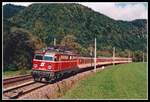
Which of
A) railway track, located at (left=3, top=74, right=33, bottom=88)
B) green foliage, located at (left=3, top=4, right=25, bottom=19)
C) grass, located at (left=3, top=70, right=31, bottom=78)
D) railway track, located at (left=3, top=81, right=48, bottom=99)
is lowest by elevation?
railway track, located at (left=3, top=81, right=48, bottom=99)

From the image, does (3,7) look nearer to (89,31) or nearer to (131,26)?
(89,31)

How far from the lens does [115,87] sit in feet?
71.9

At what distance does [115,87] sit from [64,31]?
4.46 m

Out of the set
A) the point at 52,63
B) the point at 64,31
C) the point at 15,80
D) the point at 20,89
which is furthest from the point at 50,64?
the point at 20,89

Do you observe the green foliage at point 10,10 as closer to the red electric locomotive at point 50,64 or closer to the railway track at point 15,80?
the red electric locomotive at point 50,64

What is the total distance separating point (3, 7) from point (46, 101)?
5.35 m

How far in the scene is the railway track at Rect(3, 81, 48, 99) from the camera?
67.7 ft

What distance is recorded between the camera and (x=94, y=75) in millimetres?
26906

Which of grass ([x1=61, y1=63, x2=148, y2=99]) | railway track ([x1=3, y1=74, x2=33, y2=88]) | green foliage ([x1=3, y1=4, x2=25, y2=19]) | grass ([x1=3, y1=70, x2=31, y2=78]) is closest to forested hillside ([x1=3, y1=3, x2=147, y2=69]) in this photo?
green foliage ([x1=3, y1=4, x2=25, y2=19])

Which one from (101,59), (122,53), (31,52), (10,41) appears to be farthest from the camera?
Result: (101,59)

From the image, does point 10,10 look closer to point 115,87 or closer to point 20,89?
point 20,89

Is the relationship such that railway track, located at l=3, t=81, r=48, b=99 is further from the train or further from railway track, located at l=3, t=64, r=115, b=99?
the train

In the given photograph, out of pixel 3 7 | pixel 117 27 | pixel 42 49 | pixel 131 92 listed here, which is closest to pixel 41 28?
pixel 42 49

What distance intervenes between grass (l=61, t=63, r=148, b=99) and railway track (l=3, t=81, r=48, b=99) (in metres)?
1.91
